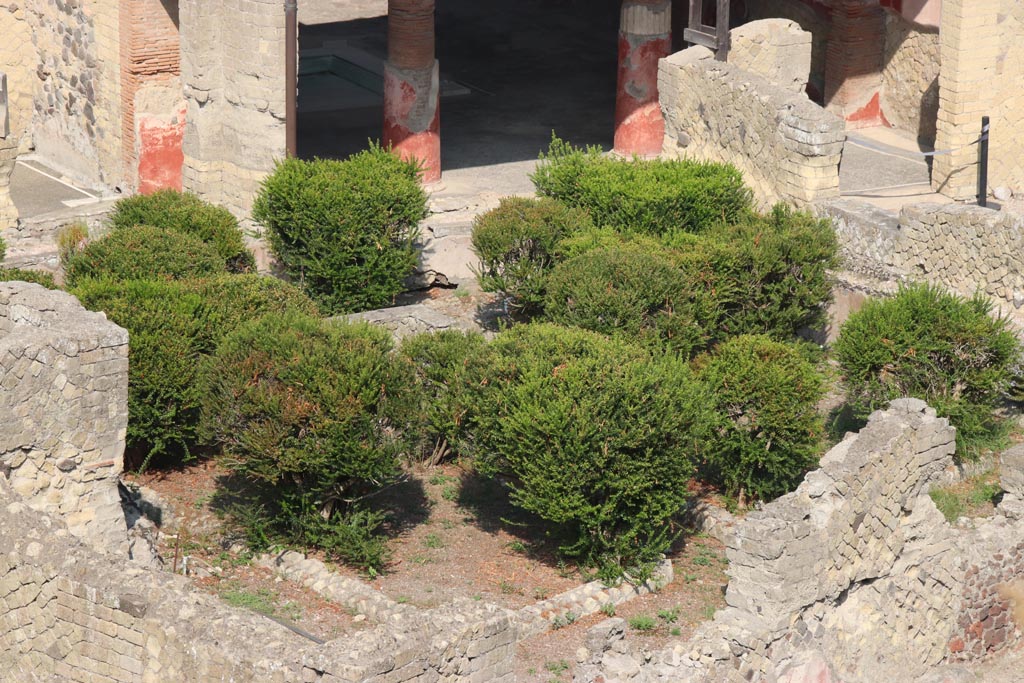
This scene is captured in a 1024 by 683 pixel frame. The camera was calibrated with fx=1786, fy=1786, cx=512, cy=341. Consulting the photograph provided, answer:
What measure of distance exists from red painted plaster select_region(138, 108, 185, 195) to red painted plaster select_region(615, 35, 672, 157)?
5.66 meters

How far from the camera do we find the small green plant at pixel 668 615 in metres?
13.3

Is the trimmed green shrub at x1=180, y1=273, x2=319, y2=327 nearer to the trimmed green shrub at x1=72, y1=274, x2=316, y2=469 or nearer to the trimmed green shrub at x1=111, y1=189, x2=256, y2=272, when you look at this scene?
the trimmed green shrub at x1=72, y1=274, x2=316, y2=469

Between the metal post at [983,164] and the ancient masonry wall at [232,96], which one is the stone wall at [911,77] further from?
the ancient masonry wall at [232,96]

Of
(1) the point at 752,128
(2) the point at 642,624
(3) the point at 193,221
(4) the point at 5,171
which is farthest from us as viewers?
(1) the point at 752,128

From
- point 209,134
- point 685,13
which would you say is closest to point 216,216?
point 209,134

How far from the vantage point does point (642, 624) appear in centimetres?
Answer: 1316

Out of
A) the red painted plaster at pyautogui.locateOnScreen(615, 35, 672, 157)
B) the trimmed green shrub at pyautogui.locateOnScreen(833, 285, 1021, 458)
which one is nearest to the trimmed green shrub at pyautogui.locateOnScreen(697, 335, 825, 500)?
the trimmed green shrub at pyautogui.locateOnScreen(833, 285, 1021, 458)

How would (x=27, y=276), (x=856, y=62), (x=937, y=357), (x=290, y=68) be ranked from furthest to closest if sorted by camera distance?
1. (x=856, y=62)
2. (x=290, y=68)
3. (x=937, y=357)
4. (x=27, y=276)

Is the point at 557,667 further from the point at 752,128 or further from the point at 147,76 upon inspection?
the point at 147,76

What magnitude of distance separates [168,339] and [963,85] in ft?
37.1

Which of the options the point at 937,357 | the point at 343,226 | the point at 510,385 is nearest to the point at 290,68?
the point at 343,226

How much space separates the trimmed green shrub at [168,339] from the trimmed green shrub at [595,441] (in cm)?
238

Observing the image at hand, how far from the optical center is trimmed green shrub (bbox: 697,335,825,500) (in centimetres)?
1491

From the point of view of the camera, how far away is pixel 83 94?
21.9 meters
